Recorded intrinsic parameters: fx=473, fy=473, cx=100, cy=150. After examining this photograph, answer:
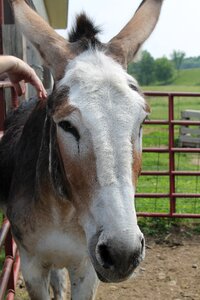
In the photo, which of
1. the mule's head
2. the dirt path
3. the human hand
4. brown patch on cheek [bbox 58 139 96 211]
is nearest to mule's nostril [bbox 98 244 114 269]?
the mule's head

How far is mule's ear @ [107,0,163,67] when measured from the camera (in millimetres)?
2510

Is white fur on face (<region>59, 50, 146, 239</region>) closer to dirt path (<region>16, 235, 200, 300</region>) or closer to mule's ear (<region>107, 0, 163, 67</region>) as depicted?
mule's ear (<region>107, 0, 163, 67</region>)

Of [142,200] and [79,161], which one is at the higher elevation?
[79,161]

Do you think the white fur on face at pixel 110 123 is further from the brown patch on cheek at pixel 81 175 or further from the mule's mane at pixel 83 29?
the mule's mane at pixel 83 29

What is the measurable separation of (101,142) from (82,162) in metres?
0.15

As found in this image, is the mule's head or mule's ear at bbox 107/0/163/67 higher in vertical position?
mule's ear at bbox 107/0/163/67

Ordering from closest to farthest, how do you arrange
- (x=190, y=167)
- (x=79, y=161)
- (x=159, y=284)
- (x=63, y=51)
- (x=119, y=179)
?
(x=119, y=179) < (x=79, y=161) < (x=63, y=51) < (x=159, y=284) < (x=190, y=167)

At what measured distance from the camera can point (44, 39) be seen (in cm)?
251

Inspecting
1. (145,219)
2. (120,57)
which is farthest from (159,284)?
(120,57)

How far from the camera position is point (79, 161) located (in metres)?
2.10

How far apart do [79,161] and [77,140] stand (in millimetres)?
94

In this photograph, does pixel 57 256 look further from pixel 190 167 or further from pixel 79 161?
pixel 190 167

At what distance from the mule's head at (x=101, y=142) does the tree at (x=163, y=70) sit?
90091 mm

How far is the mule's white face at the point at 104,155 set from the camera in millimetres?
1873
